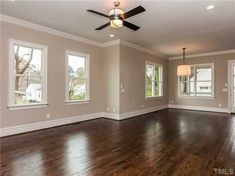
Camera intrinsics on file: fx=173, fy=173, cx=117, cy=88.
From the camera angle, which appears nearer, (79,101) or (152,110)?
(79,101)

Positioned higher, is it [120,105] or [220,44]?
[220,44]

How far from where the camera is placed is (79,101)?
596cm

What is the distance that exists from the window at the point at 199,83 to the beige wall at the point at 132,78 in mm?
2290

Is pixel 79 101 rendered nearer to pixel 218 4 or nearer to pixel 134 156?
pixel 134 156

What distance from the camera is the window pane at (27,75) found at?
451cm

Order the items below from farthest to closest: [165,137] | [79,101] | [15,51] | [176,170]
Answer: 1. [79,101]
2. [15,51]
3. [165,137]
4. [176,170]

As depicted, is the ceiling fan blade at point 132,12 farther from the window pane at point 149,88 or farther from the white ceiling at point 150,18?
Answer: the window pane at point 149,88

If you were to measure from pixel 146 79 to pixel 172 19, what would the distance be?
12.5 ft

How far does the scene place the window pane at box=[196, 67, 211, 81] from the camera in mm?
8515

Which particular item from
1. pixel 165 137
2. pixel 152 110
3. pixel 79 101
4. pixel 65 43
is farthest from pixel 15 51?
pixel 152 110

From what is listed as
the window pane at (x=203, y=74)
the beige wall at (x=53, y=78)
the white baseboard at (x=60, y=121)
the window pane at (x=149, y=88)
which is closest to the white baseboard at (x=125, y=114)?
the white baseboard at (x=60, y=121)

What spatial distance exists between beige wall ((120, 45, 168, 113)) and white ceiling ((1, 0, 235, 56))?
0.79 metres

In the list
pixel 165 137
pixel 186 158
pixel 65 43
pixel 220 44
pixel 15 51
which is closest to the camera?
pixel 186 158

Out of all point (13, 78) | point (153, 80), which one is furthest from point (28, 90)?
point (153, 80)
